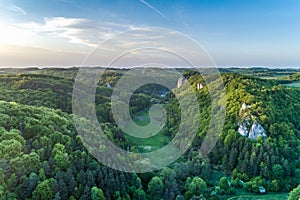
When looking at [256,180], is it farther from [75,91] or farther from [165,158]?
[75,91]

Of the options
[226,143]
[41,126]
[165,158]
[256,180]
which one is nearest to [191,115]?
[226,143]

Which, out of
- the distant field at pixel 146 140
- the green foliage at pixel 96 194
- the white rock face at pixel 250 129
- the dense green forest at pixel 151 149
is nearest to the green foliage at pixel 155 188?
the dense green forest at pixel 151 149

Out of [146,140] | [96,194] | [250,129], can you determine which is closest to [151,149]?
[146,140]

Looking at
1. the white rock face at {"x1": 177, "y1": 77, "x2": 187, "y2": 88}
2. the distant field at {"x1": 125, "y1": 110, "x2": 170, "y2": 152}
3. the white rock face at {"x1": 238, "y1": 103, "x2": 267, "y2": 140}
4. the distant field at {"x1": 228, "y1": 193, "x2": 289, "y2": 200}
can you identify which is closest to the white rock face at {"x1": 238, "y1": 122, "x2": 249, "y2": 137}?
the white rock face at {"x1": 238, "y1": 103, "x2": 267, "y2": 140}

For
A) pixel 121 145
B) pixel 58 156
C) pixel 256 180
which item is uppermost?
pixel 58 156

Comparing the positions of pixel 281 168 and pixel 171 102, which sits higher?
pixel 171 102

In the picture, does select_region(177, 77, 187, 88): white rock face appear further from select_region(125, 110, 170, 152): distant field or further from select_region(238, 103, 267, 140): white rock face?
select_region(238, 103, 267, 140): white rock face

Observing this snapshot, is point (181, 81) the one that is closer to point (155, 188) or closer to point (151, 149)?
point (151, 149)
